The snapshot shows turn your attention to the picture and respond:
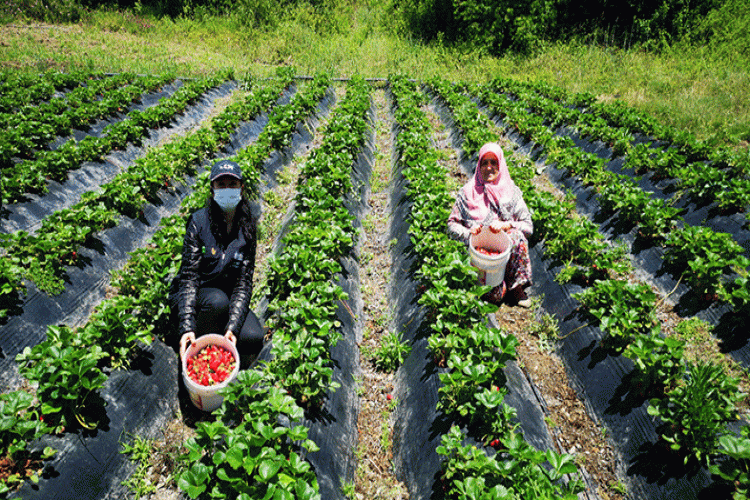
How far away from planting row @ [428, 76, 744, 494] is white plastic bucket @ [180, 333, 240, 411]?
2996 millimetres

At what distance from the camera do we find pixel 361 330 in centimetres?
441

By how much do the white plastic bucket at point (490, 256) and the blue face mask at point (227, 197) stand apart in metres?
2.33

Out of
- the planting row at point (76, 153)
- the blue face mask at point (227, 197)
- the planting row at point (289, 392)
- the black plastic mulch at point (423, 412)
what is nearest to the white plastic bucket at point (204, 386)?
the planting row at point (289, 392)

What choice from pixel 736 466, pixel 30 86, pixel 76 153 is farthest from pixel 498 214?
pixel 30 86

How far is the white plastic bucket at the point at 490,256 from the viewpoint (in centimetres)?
401

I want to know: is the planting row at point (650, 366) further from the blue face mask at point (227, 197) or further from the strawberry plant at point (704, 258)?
the blue face mask at point (227, 197)

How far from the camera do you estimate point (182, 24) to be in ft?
74.6

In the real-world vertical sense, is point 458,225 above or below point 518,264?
above

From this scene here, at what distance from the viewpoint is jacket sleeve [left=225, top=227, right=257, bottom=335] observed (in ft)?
11.1

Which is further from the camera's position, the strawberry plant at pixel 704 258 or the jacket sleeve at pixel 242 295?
the strawberry plant at pixel 704 258

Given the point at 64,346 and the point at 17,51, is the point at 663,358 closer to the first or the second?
the point at 64,346

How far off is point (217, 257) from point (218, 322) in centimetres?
58

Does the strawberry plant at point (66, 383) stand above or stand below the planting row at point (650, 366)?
below

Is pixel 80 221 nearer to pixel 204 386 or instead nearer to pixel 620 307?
pixel 204 386
